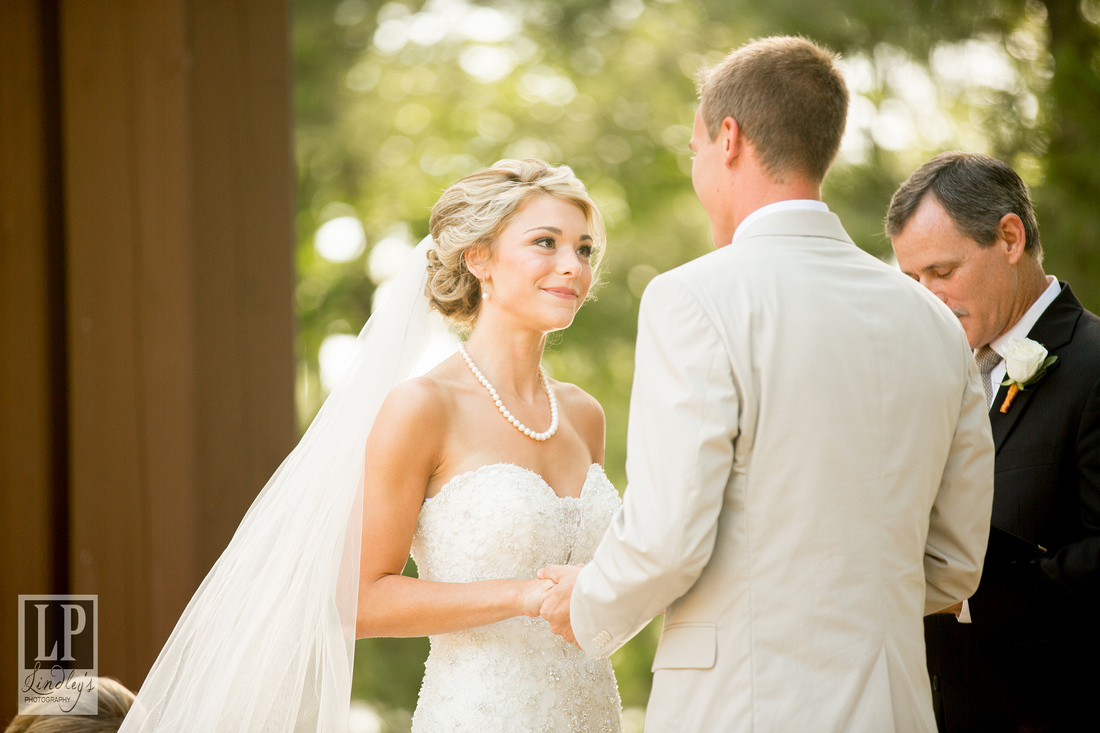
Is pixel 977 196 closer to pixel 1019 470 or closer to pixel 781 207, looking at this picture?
pixel 1019 470

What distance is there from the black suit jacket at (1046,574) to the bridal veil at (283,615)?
175 cm

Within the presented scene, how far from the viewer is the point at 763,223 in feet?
7.15

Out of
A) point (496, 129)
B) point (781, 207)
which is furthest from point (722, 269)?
point (496, 129)

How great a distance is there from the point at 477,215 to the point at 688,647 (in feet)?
5.45

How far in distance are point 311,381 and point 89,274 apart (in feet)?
25.4

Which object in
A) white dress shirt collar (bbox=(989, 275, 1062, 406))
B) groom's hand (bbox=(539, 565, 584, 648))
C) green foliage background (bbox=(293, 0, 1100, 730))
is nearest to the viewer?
groom's hand (bbox=(539, 565, 584, 648))

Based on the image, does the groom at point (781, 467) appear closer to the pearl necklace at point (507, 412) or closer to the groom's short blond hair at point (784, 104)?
the groom's short blond hair at point (784, 104)

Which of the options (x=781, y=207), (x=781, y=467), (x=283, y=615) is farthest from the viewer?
(x=283, y=615)

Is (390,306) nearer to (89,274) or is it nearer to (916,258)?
(89,274)

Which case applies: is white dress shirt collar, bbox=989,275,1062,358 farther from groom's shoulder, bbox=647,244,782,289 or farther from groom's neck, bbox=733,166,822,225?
groom's shoulder, bbox=647,244,782,289

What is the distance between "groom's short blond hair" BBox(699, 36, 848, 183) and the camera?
219 cm

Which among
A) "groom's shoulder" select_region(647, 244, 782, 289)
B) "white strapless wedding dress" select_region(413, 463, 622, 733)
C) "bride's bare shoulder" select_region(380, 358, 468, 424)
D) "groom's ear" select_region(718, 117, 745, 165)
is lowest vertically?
"white strapless wedding dress" select_region(413, 463, 622, 733)

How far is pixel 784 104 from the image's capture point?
2.19m

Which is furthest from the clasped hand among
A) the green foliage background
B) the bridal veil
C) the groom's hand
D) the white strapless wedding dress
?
the green foliage background
